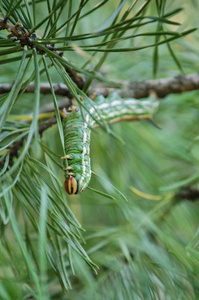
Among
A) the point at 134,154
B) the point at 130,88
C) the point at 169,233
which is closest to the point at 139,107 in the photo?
the point at 130,88

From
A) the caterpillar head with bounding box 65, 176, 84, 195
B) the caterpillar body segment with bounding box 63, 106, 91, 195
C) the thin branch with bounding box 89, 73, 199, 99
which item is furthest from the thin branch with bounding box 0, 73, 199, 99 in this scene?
the caterpillar head with bounding box 65, 176, 84, 195

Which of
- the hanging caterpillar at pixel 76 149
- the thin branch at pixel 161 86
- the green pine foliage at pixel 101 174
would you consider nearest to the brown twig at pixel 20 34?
the green pine foliage at pixel 101 174

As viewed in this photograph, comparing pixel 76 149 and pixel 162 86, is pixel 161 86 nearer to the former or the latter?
pixel 162 86

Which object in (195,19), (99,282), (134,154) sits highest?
(195,19)

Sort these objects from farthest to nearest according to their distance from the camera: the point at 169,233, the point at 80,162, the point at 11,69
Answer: the point at 11,69 < the point at 169,233 < the point at 80,162

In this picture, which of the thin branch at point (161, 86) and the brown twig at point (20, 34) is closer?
the brown twig at point (20, 34)

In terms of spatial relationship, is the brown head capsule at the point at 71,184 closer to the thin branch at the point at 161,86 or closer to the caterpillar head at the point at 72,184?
the caterpillar head at the point at 72,184

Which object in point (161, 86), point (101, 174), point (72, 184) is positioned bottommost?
point (72, 184)

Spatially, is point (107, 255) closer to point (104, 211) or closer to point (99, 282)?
point (99, 282)

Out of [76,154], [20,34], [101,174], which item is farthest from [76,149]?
[101,174]
